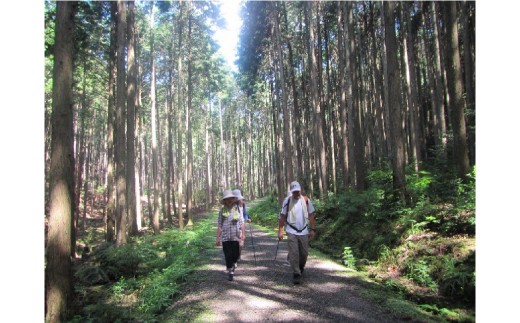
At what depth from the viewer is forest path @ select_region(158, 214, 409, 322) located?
16.4 ft

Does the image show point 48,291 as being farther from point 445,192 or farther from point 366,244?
point 445,192

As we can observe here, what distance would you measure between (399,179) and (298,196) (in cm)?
367

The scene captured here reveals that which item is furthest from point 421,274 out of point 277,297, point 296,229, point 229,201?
point 229,201

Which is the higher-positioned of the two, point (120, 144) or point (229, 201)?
point (120, 144)

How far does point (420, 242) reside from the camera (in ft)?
23.4

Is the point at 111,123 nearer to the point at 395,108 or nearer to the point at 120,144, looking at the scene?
the point at 120,144

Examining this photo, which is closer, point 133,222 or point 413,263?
point 413,263

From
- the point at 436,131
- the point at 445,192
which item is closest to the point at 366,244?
the point at 445,192

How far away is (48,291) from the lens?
6488mm

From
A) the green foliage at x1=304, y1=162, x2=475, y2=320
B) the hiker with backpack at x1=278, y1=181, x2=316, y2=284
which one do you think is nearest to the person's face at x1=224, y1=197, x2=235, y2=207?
the hiker with backpack at x1=278, y1=181, x2=316, y2=284

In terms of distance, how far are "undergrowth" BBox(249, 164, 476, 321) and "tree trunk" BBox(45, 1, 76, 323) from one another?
6.16 metres

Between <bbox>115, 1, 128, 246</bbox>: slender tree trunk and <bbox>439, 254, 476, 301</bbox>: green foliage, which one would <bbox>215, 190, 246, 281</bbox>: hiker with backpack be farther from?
<bbox>115, 1, 128, 246</bbox>: slender tree trunk

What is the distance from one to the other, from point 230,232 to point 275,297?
175 centimetres

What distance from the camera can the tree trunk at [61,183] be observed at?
6496 millimetres
